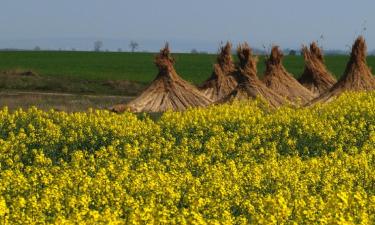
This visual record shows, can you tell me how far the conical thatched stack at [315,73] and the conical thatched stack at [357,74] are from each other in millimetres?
3856

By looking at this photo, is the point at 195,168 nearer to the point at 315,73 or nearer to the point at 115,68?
the point at 315,73

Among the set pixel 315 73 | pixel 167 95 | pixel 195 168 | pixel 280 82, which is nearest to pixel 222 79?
pixel 280 82

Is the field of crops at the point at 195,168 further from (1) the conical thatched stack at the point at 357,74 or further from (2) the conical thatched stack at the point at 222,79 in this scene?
(2) the conical thatched stack at the point at 222,79

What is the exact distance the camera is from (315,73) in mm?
34750

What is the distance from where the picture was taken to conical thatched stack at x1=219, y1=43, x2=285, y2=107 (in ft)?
91.6

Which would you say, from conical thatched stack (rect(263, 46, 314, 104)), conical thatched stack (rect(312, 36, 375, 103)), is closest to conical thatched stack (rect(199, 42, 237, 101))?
conical thatched stack (rect(263, 46, 314, 104))

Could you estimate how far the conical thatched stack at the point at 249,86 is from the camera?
1099 inches

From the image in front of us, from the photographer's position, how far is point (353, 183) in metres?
14.1

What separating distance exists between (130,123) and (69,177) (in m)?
7.13

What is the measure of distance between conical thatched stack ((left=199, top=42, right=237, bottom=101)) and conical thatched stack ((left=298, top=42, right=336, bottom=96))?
3.15m

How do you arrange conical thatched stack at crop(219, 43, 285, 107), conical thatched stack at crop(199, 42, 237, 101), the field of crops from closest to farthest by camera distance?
the field of crops
conical thatched stack at crop(219, 43, 285, 107)
conical thatched stack at crop(199, 42, 237, 101)

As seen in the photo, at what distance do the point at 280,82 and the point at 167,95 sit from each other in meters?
5.17

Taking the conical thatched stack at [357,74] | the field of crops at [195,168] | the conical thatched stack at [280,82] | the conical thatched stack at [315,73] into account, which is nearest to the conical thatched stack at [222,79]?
the conical thatched stack at [280,82]

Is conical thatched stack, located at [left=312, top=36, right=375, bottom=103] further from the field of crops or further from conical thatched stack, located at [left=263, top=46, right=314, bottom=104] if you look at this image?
the field of crops
